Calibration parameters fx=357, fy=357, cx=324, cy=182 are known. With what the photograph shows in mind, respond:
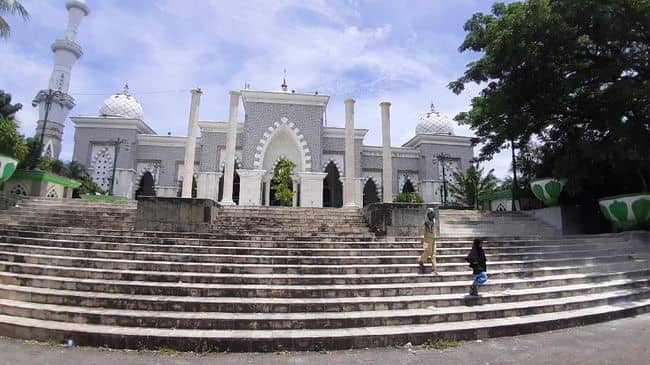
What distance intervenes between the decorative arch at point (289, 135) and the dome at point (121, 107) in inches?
459

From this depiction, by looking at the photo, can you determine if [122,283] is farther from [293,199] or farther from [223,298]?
[293,199]

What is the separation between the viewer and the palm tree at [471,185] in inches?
987

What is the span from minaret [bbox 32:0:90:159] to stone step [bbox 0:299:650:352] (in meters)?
36.6

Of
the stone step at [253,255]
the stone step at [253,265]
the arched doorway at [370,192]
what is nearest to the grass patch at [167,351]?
the stone step at [253,265]

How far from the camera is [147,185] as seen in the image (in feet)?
85.5

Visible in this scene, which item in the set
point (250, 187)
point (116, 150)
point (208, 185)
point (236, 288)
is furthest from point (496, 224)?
point (116, 150)

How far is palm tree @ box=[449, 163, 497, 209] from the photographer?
2506cm

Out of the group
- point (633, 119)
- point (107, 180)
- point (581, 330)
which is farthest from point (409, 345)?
point (107, 180)

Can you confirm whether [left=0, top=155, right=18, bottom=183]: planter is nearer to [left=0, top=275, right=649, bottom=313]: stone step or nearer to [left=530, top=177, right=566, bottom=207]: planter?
[left=0, top=275, right=649, bottom=313]: stone step

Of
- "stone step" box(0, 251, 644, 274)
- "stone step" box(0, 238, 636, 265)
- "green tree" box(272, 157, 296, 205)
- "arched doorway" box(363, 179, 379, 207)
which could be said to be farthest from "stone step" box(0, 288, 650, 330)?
"arched doorway" box(363, 179, 379, 207)

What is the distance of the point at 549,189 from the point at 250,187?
14.8 m

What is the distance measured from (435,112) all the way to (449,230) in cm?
2135

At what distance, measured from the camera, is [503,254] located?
26.0 feet

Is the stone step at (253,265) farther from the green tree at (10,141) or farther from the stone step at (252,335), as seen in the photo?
the green tree at (10,141)
